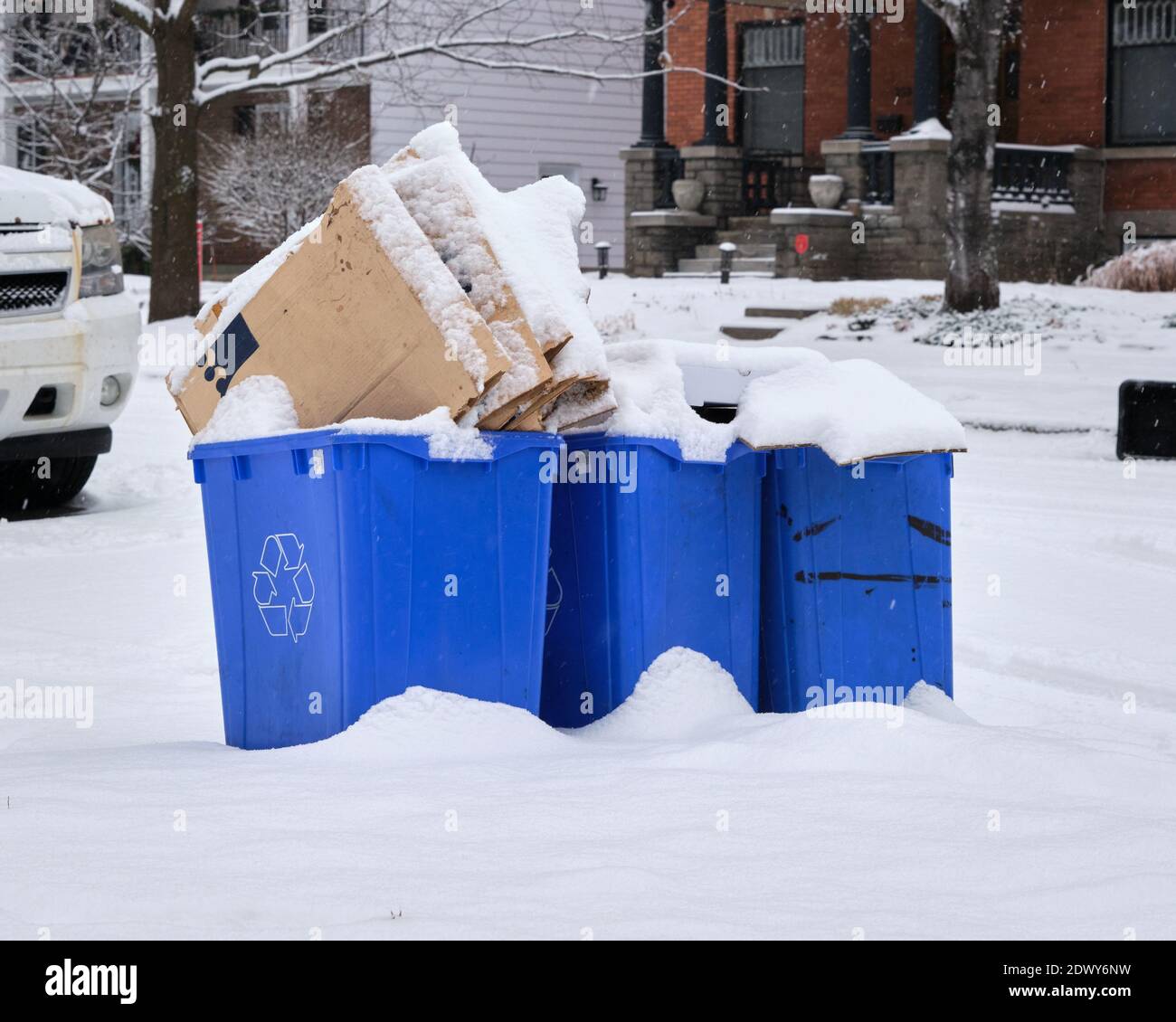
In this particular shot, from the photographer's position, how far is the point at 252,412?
15.6 ft

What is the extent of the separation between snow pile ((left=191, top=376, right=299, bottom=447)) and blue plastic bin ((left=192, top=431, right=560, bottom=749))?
0.06 m

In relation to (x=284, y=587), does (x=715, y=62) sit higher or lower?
higher

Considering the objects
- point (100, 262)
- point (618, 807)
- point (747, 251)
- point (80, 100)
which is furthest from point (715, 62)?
point (618, 807)

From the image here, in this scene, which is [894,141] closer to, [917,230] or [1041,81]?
[917,230]

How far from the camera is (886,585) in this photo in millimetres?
5117

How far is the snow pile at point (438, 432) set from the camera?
4.41m

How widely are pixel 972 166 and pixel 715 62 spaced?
8143 millimetres

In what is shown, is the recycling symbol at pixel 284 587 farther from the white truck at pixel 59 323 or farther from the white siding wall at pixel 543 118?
the white siding wall at pixel 543 118

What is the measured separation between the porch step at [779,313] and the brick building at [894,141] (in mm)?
3277

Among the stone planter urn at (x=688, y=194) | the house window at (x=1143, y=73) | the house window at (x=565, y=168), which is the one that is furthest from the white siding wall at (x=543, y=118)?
the house window at (x=1143, y=73)

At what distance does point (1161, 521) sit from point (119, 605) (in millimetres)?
5142

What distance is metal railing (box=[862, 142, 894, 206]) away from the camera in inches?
886

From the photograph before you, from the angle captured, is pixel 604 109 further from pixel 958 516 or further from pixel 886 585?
pixel 886 585

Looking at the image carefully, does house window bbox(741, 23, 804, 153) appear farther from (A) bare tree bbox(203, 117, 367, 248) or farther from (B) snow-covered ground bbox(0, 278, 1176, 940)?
(B) snow-covered ground bbox(0, 278, 1176, 940)
